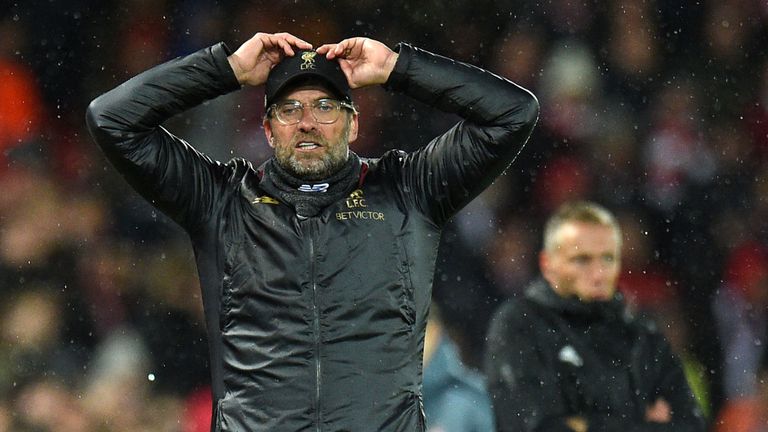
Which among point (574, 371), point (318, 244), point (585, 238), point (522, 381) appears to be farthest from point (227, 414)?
point (585, 238)

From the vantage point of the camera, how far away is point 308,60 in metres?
3.54

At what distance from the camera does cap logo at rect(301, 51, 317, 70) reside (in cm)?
352

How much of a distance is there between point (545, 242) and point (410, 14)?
57.4 inches

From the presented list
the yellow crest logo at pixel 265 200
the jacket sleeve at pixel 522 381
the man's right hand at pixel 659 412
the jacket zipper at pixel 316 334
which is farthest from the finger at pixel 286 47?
the man's right hand at pixel 659 412

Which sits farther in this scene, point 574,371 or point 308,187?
point 574,371

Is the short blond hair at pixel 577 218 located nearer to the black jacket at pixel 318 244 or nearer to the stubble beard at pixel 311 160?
the black jacket at pixel 318 244

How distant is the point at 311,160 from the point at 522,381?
219 cm

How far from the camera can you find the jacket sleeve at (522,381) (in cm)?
529

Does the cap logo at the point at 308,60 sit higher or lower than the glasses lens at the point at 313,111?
higher

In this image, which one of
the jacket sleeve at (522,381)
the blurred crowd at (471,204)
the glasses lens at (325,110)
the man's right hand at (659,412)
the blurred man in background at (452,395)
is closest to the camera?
the glasses lens at (325,110)

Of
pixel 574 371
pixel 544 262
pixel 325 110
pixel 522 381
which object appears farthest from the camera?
pixel 544 262

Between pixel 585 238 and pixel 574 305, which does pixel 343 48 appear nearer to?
pixel 574 305

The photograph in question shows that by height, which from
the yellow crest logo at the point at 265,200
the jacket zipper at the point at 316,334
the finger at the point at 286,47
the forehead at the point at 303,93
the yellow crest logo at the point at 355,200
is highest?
the finger at the point at 286,47

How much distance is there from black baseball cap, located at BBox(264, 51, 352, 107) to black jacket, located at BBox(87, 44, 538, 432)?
11 centimetres
